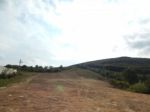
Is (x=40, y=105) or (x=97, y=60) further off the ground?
(x=97, y=60)

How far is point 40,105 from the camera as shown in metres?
12.5

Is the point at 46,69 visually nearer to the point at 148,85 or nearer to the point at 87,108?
the point at 148,85

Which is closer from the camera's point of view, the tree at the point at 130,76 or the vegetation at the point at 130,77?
the vegetation at the point at 130,77

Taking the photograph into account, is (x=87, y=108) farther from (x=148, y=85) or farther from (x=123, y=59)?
(x=123, y=59)

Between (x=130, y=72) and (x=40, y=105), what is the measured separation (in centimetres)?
5247

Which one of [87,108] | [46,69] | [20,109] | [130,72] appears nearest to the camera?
[20,109]

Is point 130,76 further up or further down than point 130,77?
further up

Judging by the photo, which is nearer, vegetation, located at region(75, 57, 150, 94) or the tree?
vegetation, located at region(75, 57, 150, 94)

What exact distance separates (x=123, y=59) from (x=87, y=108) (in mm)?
134429

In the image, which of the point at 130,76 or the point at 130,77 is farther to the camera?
the point at 130,76

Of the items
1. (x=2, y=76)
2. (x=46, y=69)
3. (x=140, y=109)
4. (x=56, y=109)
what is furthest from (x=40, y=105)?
(x=46, y=69)

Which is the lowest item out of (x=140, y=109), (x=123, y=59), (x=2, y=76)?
(x=140, y=109)

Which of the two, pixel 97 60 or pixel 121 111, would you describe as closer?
pixel 121 111

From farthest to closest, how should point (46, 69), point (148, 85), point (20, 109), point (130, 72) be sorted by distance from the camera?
point (46, 69) < point (130, 72) < point (148, 85) < point (20, 109)
